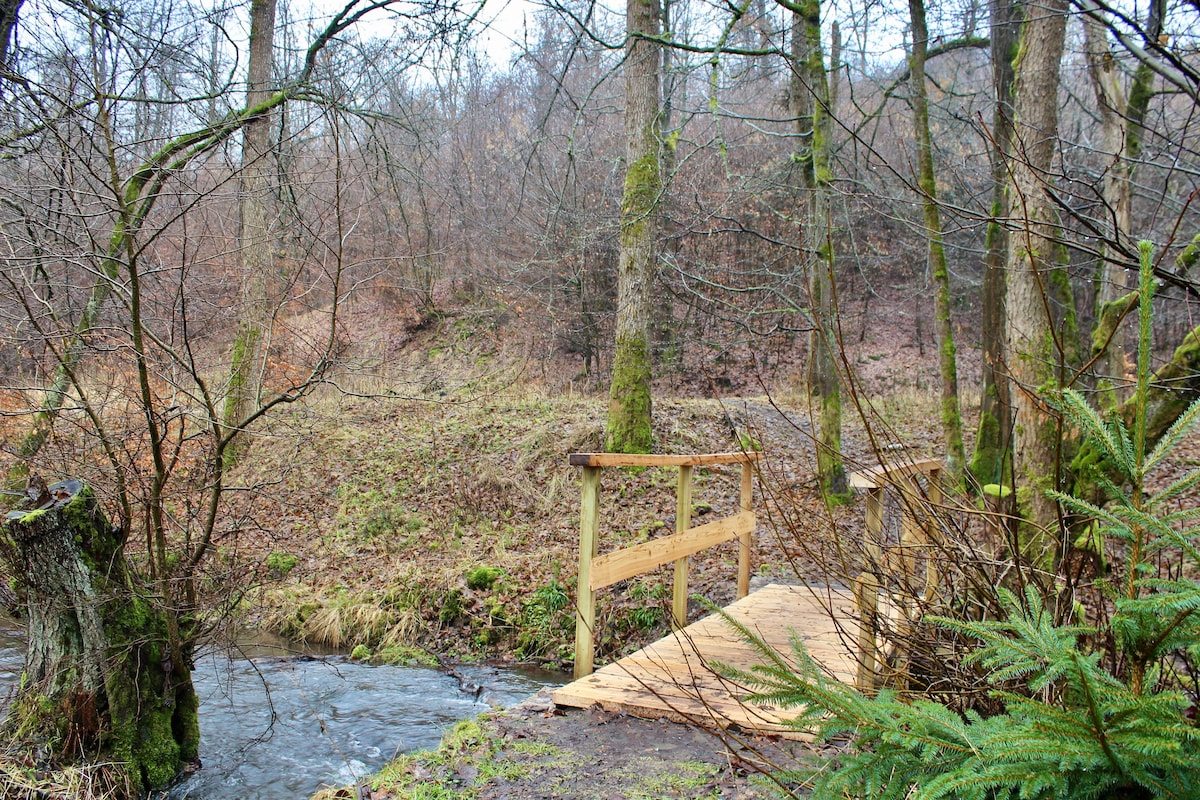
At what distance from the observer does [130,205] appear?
5027mm

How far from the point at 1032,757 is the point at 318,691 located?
6526 mm

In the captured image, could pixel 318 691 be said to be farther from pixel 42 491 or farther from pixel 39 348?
pixel 39 348

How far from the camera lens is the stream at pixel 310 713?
17.2 ft

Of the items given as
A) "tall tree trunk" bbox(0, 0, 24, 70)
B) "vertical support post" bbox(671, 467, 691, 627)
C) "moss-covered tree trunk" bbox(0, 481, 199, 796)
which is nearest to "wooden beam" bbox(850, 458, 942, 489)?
"vertical support post" bbox(671, 467, 691, 627)

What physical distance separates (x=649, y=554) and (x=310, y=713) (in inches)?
115

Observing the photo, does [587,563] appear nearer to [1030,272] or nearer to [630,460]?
[630,460]

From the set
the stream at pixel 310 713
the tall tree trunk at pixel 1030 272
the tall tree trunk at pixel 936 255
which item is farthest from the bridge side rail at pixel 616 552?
the tall tree trunk at pixel 936 255

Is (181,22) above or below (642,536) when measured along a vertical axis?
above

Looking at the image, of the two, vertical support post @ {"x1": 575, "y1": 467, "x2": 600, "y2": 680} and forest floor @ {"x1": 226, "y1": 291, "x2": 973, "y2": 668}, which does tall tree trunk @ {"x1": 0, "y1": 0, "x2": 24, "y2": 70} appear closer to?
forest floor @ {"x1": 226, "y1": 291, "x2": 973, "y2": 668}

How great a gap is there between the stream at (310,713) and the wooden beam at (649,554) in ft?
3.70

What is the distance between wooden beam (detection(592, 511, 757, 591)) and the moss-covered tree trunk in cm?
265

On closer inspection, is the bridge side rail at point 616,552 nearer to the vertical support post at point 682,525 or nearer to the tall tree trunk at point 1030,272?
the vertical support post at point 682,525

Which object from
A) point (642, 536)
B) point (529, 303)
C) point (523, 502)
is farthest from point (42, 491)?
point (529, 303)

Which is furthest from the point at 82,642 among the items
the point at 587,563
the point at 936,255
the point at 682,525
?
the point at 936,255
